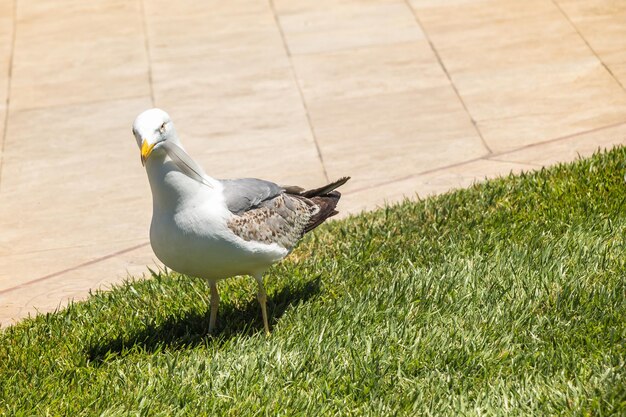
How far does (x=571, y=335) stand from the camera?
5758mm

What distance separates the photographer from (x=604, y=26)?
1073 cm

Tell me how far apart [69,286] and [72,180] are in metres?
1.81

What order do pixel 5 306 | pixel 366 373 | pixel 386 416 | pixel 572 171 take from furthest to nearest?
1. pixel 572 171
2. pixel 5 306
3. pixel 366 373
4. pixel 386 416

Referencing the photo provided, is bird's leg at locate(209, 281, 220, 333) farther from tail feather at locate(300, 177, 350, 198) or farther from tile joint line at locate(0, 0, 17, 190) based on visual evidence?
tile joint line at locate(0, 0, 17, 190)

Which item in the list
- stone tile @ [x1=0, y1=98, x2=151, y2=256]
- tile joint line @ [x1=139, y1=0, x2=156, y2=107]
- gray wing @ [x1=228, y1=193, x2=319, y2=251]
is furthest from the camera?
tile joint line @ [x1=139, y1=0, x2=156, y2=107]

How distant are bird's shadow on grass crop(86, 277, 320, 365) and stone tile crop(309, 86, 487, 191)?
77.1 inches

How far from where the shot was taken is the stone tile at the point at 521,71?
9.02m

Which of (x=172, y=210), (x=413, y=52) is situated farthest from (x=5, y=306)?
(x=413, y=52)

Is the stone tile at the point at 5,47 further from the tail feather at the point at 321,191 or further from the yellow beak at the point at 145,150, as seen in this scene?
the yellow beak at the point at 145,150

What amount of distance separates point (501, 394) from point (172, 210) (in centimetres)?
192

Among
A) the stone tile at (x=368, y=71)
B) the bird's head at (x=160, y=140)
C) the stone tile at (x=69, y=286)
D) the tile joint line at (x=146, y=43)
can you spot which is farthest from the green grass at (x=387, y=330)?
the tile joint line at (x=146, y=43)

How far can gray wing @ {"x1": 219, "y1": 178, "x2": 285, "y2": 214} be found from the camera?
5.84 meters

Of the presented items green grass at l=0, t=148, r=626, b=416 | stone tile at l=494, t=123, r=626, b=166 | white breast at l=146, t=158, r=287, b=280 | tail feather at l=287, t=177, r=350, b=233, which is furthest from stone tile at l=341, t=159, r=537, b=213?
white breast at l=146, t=158, r=287, b=280

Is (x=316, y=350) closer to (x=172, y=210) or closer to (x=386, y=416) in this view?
(x=386, y=416)
